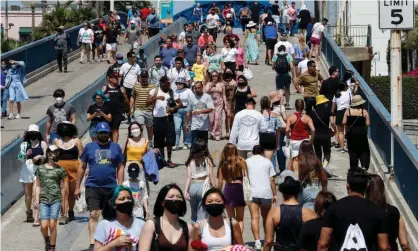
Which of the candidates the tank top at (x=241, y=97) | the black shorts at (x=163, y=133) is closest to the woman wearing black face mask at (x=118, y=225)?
the black shorts at (x=163, y=133)

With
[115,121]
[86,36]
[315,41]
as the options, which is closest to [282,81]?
[115,121]

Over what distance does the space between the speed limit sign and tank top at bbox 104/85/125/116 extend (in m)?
5.27

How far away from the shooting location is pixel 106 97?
66.4ft

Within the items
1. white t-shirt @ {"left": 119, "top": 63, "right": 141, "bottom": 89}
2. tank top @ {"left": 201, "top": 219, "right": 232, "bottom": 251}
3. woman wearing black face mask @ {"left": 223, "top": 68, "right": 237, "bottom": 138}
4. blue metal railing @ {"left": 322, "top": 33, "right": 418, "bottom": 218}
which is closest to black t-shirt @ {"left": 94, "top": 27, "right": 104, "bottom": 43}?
white t-shirt @ {"left": 119, "top": 63, "right": 141, "bottom": 89}

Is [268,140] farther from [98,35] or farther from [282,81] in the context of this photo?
[98,35]

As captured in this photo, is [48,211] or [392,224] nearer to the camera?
[392,224]

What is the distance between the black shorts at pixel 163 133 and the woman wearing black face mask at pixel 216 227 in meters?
10.7

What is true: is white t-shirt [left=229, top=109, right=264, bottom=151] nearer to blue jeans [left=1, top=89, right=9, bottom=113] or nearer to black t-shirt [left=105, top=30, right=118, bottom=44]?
blue jeans [left=1, top=89, right=9, bottom=113]

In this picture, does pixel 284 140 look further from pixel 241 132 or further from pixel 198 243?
pixel 198 243

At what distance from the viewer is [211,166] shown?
47.7 feet

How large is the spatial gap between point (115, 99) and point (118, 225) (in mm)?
11278

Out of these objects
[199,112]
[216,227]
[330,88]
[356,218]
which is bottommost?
[216,227]

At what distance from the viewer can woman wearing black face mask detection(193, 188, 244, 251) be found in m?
10.0

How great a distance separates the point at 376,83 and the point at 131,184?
4286 cm
